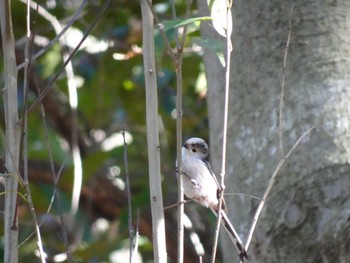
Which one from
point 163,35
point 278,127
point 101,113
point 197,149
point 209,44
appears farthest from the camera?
point 101,113

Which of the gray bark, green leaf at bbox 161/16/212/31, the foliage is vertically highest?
green leaf at bbox 161/16/212/31

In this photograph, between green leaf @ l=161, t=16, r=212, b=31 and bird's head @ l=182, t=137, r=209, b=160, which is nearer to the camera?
green leaf @ l=161, t=16, r=212, b=31

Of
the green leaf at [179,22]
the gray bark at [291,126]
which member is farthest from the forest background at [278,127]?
the green leaf at [179,22]

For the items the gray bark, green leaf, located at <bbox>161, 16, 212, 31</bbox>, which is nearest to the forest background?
the gray bark

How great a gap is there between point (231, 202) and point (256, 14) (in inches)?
25.6

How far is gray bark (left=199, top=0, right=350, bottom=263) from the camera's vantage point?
241 centimetres

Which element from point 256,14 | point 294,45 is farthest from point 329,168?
point 256,14

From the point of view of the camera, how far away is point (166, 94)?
15.4ft

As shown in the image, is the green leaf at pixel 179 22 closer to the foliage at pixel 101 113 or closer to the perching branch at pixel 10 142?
the perching branch at pixel 10 142

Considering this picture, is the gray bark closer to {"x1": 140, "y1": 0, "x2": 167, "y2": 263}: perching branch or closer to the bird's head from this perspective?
the bird's head

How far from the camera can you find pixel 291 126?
2.62m

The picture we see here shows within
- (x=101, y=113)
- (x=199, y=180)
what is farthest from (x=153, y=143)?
(x=101, y=113)

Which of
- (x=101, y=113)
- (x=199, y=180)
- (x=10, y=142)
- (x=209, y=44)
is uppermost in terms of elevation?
(x=209, y=44)

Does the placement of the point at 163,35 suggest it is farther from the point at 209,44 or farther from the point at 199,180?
the point at 199,180
